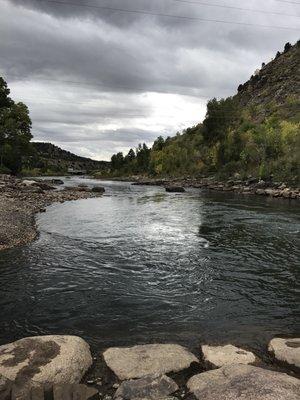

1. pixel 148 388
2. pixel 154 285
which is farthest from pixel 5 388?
pixel 154 285

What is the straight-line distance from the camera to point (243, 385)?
606cm

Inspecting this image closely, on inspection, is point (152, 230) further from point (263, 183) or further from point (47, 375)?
point (263, 183)

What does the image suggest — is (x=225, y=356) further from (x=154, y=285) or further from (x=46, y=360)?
(x=154, y=285)

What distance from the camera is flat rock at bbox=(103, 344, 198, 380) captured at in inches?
272

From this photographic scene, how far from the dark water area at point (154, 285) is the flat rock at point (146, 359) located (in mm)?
799

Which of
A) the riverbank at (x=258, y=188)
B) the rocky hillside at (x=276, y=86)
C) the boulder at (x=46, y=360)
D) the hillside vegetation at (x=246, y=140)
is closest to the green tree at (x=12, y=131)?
the hillside vegetation at (x=246, y=140)

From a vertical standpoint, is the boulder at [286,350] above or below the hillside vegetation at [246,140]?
below

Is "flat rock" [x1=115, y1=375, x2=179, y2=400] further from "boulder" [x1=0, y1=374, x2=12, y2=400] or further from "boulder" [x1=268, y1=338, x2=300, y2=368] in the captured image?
"boulder" [x1=268, y1=338, x2=300, y2=368]

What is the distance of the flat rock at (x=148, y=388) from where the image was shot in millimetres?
6113

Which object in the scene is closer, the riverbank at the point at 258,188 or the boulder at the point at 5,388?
the boulder at the point at 5,388

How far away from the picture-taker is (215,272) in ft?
46.5

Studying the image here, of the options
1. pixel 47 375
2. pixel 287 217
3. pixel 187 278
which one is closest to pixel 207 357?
pixel 47 375

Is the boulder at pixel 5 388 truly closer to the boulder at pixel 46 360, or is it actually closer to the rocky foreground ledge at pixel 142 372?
the rocky foreground ledge at pixel 142 372

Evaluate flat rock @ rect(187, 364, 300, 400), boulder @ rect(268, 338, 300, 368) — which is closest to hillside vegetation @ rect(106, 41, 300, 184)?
boulder @ rect(268, 338, 300, 368)
